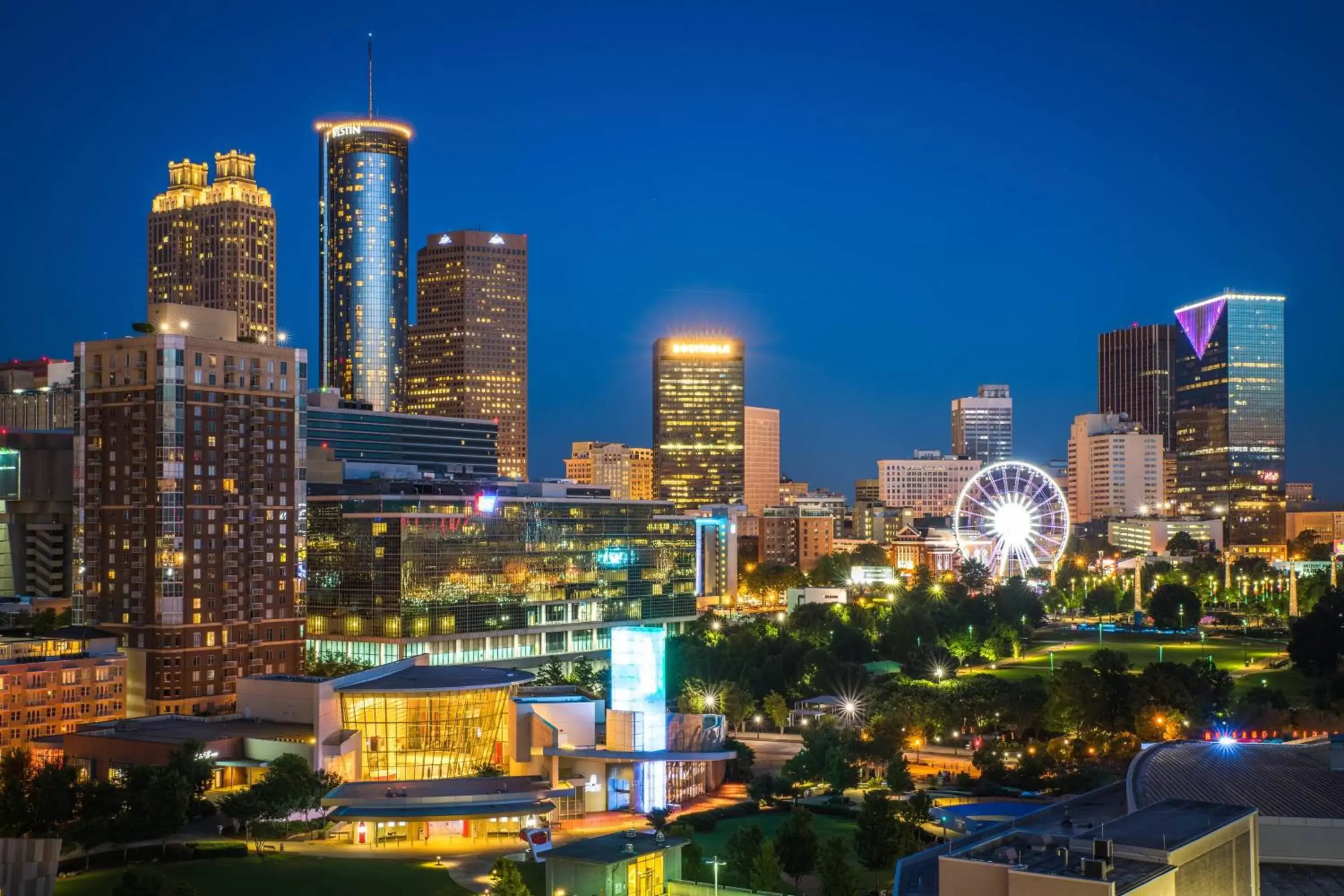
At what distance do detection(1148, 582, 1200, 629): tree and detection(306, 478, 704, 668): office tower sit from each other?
172 ft

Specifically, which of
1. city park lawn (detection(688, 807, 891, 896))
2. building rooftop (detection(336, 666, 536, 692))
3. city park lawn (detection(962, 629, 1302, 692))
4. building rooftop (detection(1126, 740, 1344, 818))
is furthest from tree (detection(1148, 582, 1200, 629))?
building rooftop (detection(1126, 740, 1344, 818))

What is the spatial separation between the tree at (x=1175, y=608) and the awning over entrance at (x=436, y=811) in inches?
3967

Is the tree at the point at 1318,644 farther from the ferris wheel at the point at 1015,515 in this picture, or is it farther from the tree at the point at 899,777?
the tree at the point at 899,777

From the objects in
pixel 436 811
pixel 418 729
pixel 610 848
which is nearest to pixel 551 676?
pixel 418 729

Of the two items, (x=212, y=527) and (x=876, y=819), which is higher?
(x=212, y=527)

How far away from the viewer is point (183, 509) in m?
103

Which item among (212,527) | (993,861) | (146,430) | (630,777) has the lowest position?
(630,777)

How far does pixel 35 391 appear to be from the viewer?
174 m

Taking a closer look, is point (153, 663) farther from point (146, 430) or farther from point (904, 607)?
point (904, 607)

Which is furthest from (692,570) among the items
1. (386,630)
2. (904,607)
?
(386,630)

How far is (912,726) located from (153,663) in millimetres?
48570

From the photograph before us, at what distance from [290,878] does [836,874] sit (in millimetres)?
23293

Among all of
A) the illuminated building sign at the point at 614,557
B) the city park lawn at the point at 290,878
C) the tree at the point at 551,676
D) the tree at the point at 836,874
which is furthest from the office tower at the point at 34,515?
the tree at the point at 836,874

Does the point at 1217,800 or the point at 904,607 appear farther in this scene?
the point at 904,607
